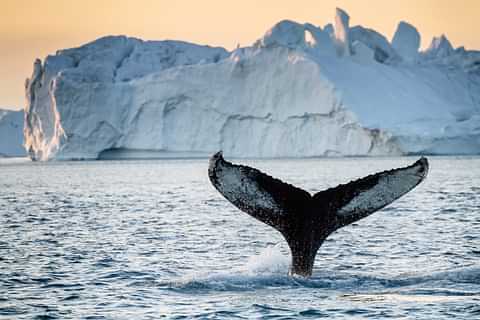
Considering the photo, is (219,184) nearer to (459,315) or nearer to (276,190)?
(276,190)

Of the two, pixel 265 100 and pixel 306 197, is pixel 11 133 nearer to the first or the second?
pixel 265 100

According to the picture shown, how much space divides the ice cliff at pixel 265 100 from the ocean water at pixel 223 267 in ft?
97.4

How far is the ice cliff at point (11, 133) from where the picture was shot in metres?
79.2

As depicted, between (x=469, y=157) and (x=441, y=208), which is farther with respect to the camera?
(x=469, y=157)

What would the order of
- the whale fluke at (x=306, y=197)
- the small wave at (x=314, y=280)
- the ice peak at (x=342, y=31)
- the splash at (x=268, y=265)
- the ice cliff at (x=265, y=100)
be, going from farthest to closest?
the ice peak at (x=342, y=31) < the ice cliff at (x=265, y=100) < the splash at (x=268, y=265) < the small wave at (x=314, y=280) < the whale fluke at (x=306, y=197)

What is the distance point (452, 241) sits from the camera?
37.6 feet

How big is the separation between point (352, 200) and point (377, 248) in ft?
15.1

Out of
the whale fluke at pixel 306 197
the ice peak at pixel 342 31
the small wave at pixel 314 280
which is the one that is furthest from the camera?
the ice peak at pixel 342 31


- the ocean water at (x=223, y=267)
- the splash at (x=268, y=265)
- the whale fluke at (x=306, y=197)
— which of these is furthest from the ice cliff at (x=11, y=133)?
the whale fluke at (x=306, y=197)

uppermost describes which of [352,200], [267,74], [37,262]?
[267,74]

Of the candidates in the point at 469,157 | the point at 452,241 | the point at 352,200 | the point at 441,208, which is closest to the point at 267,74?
the point at 469,157

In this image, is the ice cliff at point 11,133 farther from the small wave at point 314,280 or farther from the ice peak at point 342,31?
the small wave at point 314,280

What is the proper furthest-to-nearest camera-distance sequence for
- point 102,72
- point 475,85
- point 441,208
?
point 475,85 → point 102,72 → point 441,208

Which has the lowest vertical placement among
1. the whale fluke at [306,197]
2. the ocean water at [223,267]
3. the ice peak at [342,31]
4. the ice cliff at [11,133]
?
the ocean water at [223,267]
